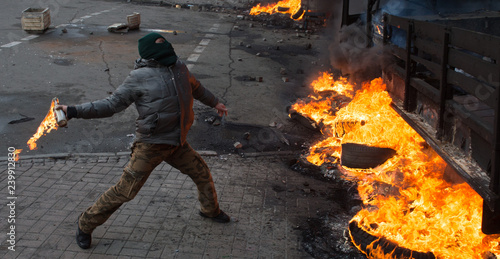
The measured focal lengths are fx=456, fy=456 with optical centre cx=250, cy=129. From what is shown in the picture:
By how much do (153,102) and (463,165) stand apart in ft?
8.44

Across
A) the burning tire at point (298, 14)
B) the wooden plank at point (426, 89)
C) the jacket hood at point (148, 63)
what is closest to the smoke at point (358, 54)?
the wooden plank at point (426, 89)

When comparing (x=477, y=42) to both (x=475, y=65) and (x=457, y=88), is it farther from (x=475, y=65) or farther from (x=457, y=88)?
(x=457, y=88)

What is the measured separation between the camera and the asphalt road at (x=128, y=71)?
23.5 feet

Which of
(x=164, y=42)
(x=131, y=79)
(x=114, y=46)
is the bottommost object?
(x=114, y=46)

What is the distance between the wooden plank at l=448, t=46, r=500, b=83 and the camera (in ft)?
9.75

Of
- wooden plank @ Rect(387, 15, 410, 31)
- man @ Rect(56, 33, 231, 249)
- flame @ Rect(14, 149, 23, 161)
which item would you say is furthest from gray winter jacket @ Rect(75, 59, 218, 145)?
flame @ Rect(14, 149, 23, 161)

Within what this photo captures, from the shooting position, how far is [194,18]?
20.4 meters

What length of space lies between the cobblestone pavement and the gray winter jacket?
1.05 metres

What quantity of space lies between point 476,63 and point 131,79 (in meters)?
2.72

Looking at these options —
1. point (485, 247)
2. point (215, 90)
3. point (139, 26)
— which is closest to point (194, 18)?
point (139, 26)

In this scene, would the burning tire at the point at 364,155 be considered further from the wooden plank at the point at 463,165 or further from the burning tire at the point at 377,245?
the burning tire at the point at 377,245

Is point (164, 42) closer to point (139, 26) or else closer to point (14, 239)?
point (14, 239)

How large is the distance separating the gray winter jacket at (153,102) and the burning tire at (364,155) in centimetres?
268

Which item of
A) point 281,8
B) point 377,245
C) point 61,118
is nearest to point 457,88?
point 377,245
